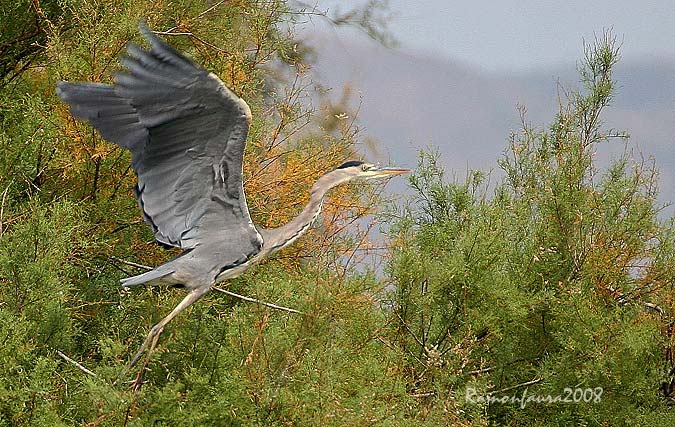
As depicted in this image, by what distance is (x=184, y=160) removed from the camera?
3217mm

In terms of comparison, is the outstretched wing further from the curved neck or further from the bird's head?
the bird's head

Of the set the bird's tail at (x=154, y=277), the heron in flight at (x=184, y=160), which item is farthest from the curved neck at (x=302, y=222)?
the bird's tail at (x=154, y=277)

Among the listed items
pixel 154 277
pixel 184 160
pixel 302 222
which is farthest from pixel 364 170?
pixel 154 277

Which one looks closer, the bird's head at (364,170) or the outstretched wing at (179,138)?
the outstretched wing at (179,138)

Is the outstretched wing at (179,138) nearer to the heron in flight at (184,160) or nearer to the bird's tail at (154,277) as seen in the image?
the heron in flight at (184,160)

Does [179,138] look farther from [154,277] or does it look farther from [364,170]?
[364,170]

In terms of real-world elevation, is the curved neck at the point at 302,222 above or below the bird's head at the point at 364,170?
below

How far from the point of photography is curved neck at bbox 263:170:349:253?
3463 mm

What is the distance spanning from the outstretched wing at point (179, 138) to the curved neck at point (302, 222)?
75 mm

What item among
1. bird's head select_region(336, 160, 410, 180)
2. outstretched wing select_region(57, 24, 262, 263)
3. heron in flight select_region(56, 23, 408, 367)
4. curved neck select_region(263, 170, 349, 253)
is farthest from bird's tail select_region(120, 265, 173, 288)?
bird's head select_region(336, 160, 410, 180)

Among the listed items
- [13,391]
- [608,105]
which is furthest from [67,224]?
[608,105]

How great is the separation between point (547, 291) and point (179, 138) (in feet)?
6.26

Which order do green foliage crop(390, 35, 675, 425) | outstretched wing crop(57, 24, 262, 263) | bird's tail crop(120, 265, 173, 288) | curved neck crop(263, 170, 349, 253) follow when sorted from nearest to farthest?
outstretched wing crop(57, 24, 262, 263)
bird's tail crop(120, 265, 173, 288)
curved neck crop(263, 170, 349, 253)
green foliage crop(390, 35, 675, 425)

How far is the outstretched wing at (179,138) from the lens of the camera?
3.03 metres
